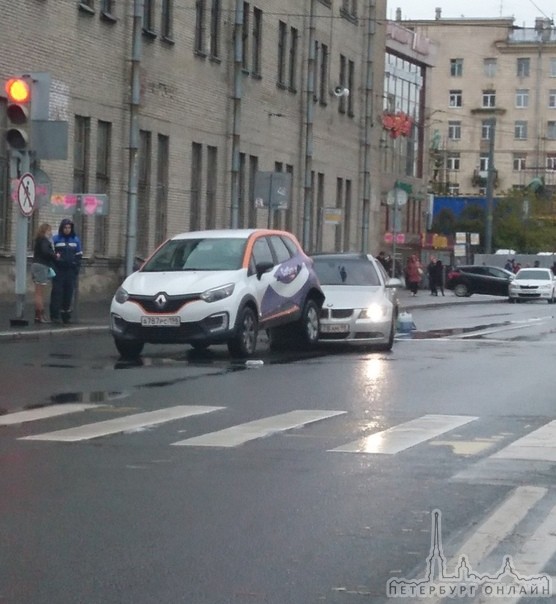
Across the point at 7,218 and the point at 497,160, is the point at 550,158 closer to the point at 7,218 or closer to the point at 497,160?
the point at 497,160

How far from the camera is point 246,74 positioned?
4659 cm

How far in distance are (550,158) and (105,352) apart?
102660 mm

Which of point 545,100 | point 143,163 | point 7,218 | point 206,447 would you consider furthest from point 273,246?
point 545,100

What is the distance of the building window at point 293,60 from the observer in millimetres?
50688

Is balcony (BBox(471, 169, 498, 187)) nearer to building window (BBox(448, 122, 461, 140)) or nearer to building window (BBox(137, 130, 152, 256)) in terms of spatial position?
building window (BBox(448, 122, 461, 140))

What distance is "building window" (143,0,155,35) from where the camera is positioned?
39838mm

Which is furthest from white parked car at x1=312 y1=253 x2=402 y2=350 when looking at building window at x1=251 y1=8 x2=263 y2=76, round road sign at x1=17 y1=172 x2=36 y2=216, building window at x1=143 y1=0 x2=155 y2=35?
building window at x1=251 y1=8 x2=263 y2=76

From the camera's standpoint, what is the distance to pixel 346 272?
78.7 ft

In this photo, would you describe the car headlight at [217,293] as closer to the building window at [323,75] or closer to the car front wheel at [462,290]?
the building window at [323,75]

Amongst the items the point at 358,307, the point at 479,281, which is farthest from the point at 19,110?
the point at 479,281

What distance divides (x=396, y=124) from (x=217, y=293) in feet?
174

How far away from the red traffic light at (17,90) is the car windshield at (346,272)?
5049mm

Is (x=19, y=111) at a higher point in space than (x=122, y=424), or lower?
higher

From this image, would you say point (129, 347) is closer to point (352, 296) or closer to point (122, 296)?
point (122, 296)
